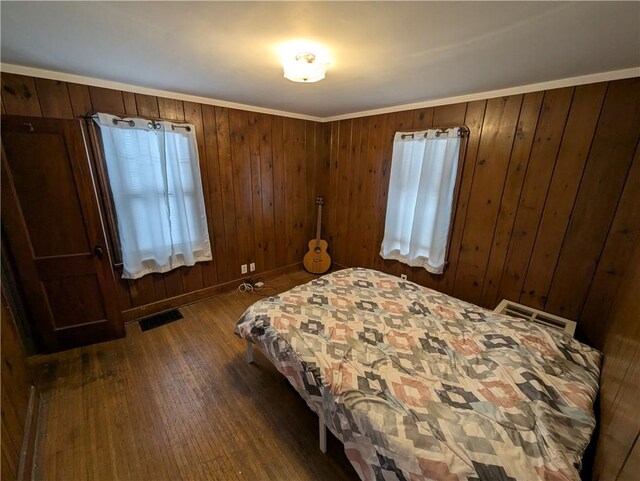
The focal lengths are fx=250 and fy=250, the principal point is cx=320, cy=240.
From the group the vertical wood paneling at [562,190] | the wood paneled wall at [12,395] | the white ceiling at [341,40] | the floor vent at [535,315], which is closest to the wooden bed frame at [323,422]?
the wood paneled wall at [12,395]

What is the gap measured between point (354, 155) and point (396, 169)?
70cm

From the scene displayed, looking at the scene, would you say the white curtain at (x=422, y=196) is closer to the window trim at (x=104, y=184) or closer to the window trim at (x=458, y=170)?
the window trim at (x=458, y=170)

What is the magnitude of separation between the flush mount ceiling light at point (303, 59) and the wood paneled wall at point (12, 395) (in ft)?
7.10

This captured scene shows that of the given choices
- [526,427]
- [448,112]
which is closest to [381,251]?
[448,112]

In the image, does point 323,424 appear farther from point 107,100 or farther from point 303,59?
point 107,100

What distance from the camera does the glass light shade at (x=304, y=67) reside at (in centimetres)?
148

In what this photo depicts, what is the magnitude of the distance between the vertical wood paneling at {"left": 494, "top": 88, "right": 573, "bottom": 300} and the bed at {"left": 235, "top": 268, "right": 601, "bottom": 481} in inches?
26.8

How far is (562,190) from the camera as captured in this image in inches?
76.6

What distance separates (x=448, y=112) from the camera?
2438 mm

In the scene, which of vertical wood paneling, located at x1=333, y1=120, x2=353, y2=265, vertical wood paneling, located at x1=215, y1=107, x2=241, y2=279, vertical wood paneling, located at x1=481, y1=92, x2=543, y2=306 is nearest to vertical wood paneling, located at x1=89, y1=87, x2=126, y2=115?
vertical wood paneling, located at x1=215, y1=107, x2=241, y2=279

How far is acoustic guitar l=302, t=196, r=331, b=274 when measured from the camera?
3830mm

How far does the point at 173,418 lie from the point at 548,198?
3192 millimetres

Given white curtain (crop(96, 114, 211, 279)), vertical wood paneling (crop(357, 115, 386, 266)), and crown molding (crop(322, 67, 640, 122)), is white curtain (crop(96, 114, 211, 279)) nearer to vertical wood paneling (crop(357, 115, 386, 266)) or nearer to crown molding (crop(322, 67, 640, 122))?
vertical wood paneling (crop(357, 115, 386, 266))

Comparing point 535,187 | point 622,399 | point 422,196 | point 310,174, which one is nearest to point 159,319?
point 310,174
